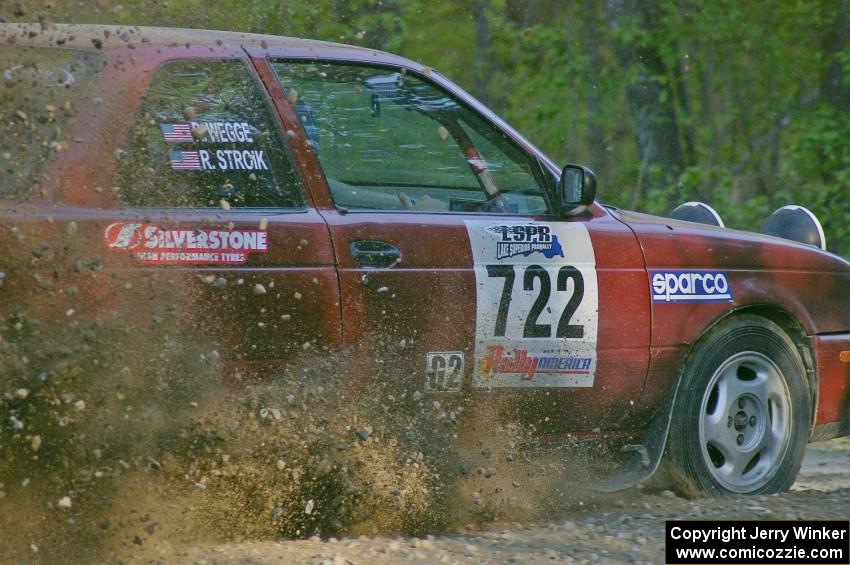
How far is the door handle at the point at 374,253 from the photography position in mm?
4305

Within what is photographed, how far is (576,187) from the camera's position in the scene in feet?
16.0

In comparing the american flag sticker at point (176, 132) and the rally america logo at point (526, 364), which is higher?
the american flag sticker at point (176, 132)

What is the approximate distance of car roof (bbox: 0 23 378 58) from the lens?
13.1 ft

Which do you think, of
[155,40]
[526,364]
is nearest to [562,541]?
[526,364]

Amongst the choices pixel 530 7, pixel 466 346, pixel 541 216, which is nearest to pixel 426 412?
pixel 466 346

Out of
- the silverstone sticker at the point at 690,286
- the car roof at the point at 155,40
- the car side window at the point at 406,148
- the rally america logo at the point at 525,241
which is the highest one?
the car roof at the point at 155,40

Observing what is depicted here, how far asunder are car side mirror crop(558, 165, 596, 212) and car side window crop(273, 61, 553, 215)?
3.3 inches

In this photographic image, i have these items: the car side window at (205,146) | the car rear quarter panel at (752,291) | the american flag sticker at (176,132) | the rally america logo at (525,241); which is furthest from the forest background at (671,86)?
the american flag sticker at (176,132)

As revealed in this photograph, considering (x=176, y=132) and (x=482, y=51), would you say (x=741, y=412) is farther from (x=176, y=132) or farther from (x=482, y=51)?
(x=482, y=51)

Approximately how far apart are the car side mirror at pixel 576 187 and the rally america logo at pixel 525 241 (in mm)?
152

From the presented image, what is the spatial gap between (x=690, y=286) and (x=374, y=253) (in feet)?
5.15

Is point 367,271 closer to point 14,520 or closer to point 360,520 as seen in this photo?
point 360,520

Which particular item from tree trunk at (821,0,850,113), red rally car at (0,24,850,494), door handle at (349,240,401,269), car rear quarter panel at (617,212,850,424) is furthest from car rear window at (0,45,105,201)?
tree trunk at (821,0,850,113)

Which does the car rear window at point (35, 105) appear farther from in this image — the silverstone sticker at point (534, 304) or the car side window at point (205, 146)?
the silverstone sticker at point (534, 304)
